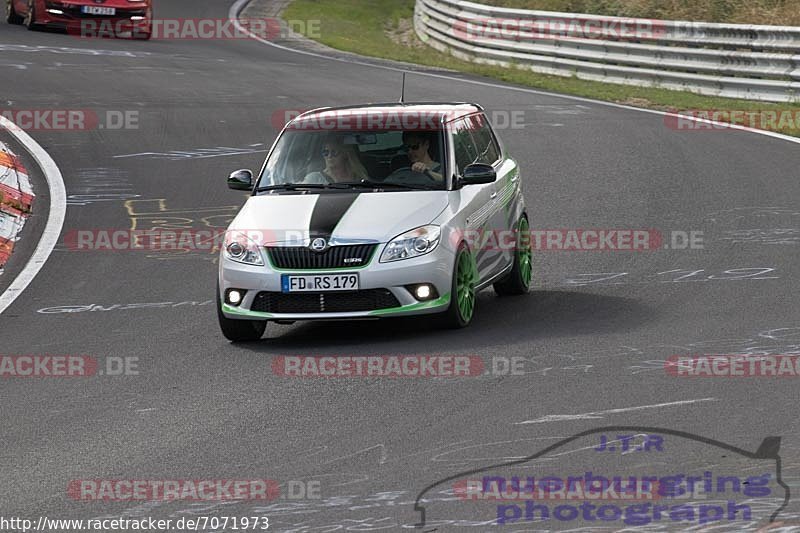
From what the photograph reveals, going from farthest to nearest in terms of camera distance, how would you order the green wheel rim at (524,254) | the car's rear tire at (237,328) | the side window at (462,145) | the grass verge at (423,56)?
the grass verge at (423,56)
the green wheel rim at (524,254)
the side window at (462,145)
the car's rear tire at (237,328)

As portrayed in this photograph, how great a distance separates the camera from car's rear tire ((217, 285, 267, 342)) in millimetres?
10766

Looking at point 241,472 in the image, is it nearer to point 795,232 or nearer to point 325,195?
point 325,195

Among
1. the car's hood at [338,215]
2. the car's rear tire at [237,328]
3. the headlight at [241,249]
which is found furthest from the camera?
the car's rear tire at [237,328]

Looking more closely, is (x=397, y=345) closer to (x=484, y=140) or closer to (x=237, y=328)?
A: (x=237, y=328)

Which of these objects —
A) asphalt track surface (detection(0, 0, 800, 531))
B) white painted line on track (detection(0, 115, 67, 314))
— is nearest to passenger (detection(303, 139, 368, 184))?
asphalt track surface (detection(0, 0, 800, 531))

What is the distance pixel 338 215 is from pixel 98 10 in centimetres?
2331

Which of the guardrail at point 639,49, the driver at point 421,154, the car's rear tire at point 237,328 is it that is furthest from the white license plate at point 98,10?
the car's rear tire at point 237,328

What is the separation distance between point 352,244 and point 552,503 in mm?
4229

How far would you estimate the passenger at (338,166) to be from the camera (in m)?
11.4

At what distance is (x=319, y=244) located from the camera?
1047 cm

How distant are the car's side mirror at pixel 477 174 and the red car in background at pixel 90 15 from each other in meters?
22.6

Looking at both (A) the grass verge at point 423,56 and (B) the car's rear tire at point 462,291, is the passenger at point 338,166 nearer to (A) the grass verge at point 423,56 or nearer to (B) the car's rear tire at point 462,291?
(B) the car's rear tire at point 462,291

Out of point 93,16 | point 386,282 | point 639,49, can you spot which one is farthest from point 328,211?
point 93,16

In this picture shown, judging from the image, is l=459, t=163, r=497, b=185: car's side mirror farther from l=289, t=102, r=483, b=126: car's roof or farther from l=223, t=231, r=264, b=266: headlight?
l=223, t=231, r=264, b=266: headlight
